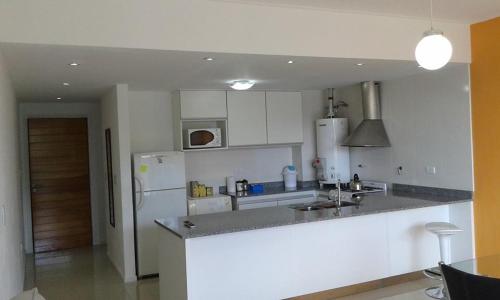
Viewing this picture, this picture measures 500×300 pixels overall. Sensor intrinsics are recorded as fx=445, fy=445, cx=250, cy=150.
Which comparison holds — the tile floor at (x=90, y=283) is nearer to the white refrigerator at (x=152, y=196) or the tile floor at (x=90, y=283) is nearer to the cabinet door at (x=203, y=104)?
the white refrigerator at (x=152, y=196)

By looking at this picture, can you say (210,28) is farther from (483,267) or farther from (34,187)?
(34,187)

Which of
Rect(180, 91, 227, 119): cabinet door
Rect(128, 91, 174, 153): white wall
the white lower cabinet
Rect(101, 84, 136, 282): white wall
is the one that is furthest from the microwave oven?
the white lower cabinet

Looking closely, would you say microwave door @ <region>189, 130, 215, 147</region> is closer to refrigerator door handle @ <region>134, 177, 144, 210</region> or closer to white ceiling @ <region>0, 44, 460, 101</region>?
white ceiling @ <region>0, 44, 460, 101</region>

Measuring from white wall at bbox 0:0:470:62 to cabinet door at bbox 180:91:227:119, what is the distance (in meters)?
2.34

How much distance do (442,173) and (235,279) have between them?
273 cm

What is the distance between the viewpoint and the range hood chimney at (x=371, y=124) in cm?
564

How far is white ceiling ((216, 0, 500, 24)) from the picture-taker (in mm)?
3637

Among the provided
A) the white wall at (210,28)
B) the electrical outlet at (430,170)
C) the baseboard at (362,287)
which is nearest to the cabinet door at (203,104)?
the white wall at (210,28)

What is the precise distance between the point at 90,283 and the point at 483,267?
421 cm

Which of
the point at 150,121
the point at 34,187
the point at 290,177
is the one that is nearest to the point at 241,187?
the point at 290,177

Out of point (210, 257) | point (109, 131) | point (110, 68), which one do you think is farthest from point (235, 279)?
point (109, 131)

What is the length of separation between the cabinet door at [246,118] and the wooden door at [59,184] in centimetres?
273

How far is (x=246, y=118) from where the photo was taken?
617 cm

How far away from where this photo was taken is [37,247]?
22.9ft
